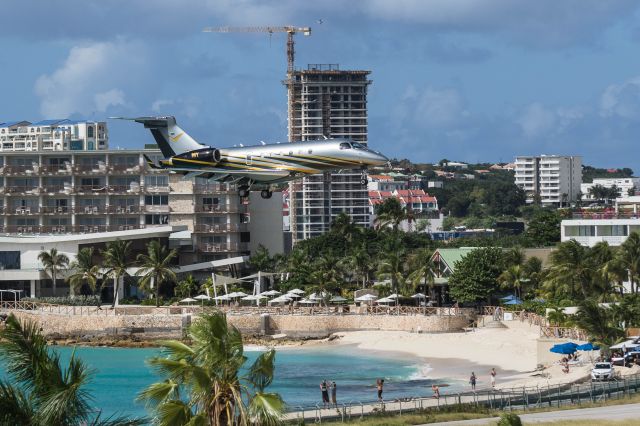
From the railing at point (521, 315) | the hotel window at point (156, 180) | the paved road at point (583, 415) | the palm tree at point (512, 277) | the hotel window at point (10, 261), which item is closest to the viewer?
the paved road at point (583, 415)

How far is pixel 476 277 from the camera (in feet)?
301

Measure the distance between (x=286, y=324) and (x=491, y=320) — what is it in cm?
1592

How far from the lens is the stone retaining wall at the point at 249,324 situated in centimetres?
8912

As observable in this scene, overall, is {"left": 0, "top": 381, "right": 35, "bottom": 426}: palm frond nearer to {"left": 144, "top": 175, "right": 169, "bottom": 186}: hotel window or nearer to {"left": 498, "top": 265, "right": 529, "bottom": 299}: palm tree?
{"left": 498, "top": 265, "right": 529, "bottom": 299}: palm tree

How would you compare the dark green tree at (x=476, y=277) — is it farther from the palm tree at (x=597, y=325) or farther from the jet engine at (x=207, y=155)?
the palm tree at (x=597, y=325)

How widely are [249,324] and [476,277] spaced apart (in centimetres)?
1732

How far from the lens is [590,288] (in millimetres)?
84250

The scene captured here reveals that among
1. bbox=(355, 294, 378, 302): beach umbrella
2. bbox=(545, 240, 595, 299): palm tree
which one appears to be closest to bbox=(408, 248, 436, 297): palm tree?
bbox=(355, 294, 378, 302): beach umbrella

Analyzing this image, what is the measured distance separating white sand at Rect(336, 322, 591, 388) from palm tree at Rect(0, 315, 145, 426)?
45.1m

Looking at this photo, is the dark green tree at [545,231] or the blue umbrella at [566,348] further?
the dark green tree at [545,231]

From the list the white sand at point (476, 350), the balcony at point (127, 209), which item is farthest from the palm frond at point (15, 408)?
the balcony at point (127, 209)

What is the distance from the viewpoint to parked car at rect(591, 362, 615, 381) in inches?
2179

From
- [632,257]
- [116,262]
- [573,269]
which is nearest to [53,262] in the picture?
[116,262]

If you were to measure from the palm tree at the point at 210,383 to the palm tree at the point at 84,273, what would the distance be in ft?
273
